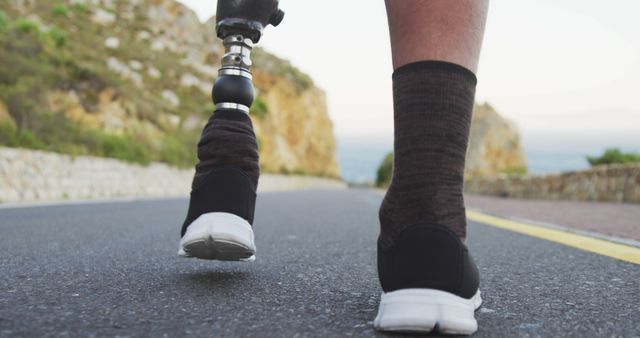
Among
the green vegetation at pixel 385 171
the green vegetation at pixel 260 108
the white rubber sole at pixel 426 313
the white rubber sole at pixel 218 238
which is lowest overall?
the white rubber sole at pixel 426 313

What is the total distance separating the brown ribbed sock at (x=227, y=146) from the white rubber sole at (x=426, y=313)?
0.76 metres

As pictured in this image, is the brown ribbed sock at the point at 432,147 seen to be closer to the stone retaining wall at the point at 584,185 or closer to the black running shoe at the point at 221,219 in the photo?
the black running shoe at the point at 221,219

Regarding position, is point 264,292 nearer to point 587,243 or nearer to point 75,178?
point 587,243

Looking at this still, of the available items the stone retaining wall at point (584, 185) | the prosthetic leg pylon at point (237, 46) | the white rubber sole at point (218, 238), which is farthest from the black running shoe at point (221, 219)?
the stone retaining wall at point (584, 185)

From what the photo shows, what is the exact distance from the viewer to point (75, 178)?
9.60 m

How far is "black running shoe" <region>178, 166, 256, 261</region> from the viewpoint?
1.56 m

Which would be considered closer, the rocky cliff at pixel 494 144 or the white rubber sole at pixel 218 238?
the white rubber sole at pixel 218 238

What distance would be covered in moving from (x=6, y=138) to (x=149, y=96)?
49.4ft

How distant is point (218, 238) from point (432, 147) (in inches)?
25.1

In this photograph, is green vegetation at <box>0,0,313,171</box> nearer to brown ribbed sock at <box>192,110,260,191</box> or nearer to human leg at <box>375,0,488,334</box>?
brown ribbed sock at <box>192,110,260,191</box>

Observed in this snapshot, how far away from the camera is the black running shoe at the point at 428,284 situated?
3.51 feet

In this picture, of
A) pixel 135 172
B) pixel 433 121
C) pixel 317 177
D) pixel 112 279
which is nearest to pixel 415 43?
pixel 433 121

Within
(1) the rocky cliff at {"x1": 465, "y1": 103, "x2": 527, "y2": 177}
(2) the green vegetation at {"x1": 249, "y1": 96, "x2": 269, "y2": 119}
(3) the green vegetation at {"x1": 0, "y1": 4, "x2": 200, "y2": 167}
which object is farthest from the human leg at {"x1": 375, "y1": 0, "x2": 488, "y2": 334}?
(1) the rocky cliff at {"x1": 465, "y1": 103, "x2": 527, "y2": 177}

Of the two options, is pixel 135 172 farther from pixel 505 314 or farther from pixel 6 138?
pixel 505 314
